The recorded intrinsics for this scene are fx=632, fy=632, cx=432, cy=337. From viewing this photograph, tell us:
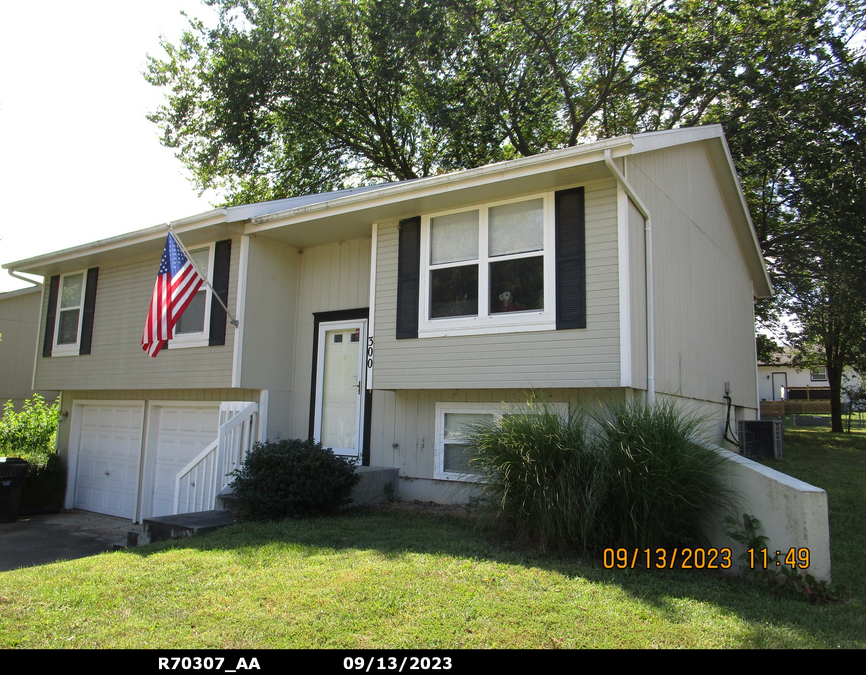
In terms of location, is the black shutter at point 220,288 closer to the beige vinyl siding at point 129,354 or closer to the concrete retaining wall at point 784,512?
the beige vinyl siding at point 129,354

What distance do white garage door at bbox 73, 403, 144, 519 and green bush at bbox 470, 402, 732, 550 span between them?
27.4 feet

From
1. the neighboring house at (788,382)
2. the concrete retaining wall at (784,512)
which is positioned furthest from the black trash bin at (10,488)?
the neighboring house at (788,382)

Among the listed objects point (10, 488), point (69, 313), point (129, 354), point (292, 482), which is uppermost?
point (69, 313)

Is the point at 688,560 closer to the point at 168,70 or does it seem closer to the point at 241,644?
the point at 241,644

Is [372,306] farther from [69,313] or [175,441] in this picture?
[69,313]

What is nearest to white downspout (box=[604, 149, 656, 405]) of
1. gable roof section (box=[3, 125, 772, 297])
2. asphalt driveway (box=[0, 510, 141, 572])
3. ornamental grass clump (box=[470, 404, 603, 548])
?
gable roof section (box=[3, 125, 772, 297])

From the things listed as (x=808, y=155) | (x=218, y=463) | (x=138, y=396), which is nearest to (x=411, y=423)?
(x=218, y=463)

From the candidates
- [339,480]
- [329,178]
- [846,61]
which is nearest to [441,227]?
[339,480]

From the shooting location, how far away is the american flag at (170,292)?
8594 millimetres

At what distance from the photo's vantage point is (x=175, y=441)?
1103 centimetres

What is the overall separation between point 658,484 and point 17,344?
1823 centimetres

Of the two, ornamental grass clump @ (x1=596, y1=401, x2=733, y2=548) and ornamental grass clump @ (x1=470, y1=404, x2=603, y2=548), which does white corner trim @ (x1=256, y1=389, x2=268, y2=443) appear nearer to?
ornamental grass clump @ (x1=470, y1=404, x2=603, y2=548)

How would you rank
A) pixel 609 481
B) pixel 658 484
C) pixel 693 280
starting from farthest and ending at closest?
1. pixel 693 280
2. pixel 609 481
3. pixel 658 484

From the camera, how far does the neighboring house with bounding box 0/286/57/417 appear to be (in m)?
17.2
